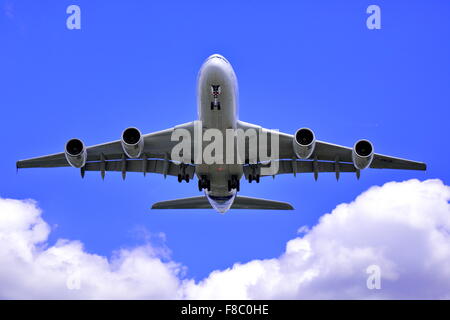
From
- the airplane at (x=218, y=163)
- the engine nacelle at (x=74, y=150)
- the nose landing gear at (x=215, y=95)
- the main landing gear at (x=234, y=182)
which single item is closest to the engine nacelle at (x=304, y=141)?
the airplane at (x=218, y=163)

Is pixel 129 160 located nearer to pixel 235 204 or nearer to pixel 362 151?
pixel 235 204

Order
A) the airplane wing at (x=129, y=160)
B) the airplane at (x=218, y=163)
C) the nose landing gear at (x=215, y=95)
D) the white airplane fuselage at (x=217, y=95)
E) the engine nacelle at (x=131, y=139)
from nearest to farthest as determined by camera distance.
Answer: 1. the white airplane fuselage at (x=217, y=95)
2. the nose landing gear at (x=215, y=95)
3. the airplane at (x=218, y=163)
4. the engine nacelle at (x=131, y=139)
5. the airplane wing at (x=129, y=160)

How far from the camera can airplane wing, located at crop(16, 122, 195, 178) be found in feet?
78.5

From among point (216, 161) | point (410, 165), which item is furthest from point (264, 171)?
point (410, 165)

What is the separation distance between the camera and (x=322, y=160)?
27.0m

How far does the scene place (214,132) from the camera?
72.6 ft

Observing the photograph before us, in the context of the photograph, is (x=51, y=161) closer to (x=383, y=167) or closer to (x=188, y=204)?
(x=188, y=204)

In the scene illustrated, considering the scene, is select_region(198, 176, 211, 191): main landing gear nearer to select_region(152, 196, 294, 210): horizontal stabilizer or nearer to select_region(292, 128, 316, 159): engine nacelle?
select_region(152, 196, 294, 210): horizontal stabilizer

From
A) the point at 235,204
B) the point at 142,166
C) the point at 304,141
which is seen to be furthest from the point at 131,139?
the point at 235,204

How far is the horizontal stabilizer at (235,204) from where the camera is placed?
90.6 ft

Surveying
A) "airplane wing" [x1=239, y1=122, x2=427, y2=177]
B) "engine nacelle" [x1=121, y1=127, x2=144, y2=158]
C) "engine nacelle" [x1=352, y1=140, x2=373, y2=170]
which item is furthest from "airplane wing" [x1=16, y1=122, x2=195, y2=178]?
"engine nacelle" [x1=352, y1=140, x2=373, y2=170]

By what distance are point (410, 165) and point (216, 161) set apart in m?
8.76

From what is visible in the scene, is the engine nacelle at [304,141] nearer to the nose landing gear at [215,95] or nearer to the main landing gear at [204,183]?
the nose landing gear at [215,95]

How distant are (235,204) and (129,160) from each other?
561 centimetres
